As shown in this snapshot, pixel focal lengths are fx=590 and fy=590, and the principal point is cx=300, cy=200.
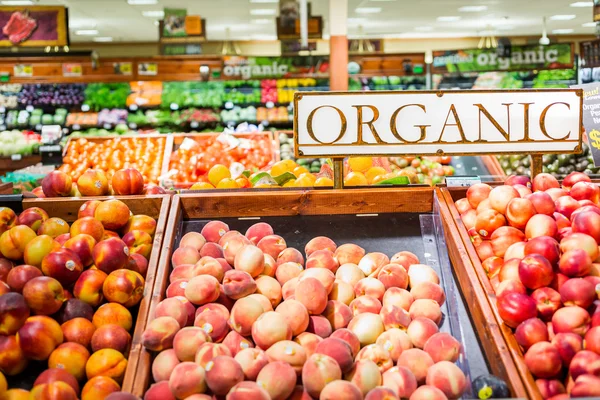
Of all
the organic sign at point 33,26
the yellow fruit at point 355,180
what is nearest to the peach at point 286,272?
the yellow fruit at point 355,180

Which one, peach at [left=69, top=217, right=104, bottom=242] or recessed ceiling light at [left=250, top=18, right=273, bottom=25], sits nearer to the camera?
peach at [left=69, top=217, right=104, bottom=242]

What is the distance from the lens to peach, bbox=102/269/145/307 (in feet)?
5.49

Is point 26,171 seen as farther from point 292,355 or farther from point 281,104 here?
point 292,355

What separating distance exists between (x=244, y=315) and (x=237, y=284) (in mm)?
115

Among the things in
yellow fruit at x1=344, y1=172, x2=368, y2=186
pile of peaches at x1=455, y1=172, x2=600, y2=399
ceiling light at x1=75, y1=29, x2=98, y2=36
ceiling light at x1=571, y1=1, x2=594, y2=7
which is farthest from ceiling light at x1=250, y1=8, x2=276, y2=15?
pile of peaches at x1=455, y1=172, x2=600, y2=399

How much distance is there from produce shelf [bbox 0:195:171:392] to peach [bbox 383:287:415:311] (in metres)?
0.70

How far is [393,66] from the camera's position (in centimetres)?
980

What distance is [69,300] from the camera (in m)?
1.68

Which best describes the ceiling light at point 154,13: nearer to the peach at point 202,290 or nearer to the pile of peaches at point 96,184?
the pile of peaches at point 96,184

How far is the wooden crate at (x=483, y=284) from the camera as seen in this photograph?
143 cm

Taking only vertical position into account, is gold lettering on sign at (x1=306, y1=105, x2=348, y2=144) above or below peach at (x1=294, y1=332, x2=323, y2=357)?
above

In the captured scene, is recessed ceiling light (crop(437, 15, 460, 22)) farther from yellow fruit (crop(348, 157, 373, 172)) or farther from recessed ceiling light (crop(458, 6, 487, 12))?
yellow fruit (crop(348, 157, 373, 172))

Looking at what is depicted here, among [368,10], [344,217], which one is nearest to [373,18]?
[368,10]

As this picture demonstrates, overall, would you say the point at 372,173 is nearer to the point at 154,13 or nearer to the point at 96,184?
the point at 96,184
